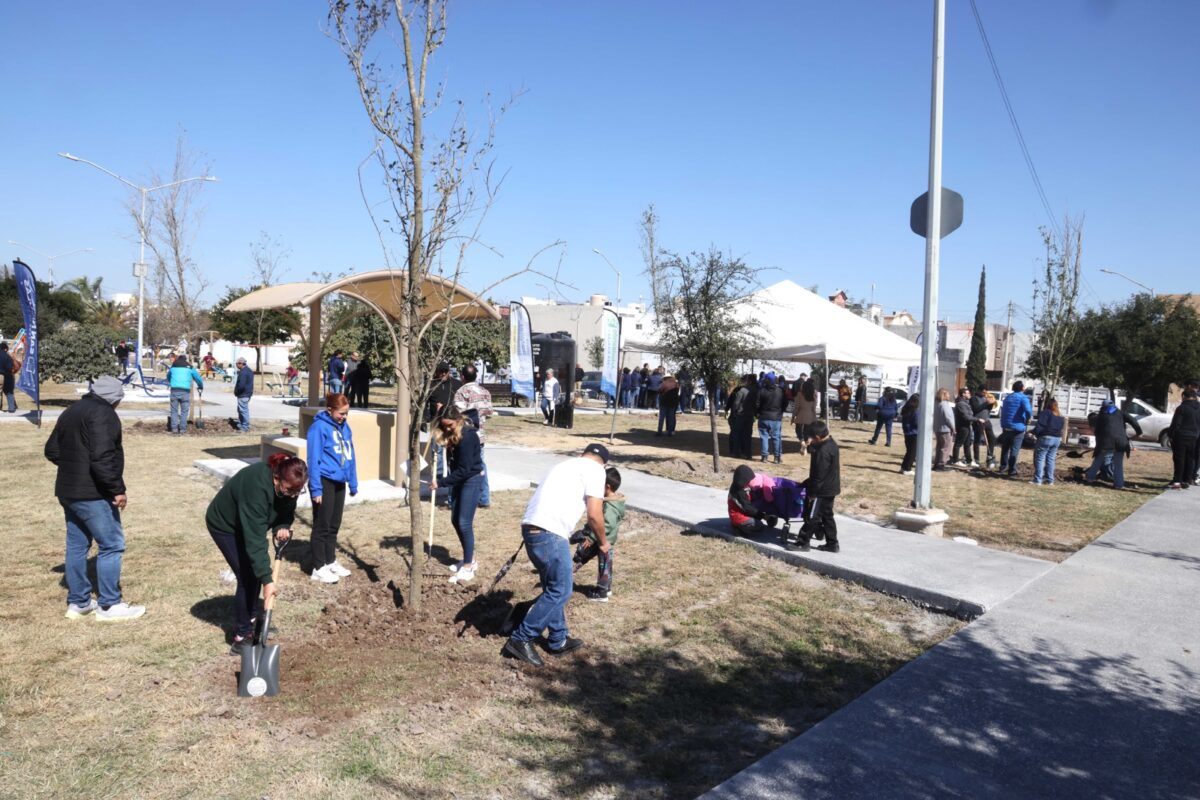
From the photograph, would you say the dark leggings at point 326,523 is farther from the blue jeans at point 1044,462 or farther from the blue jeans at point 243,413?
the blue jeans at point 1044,462

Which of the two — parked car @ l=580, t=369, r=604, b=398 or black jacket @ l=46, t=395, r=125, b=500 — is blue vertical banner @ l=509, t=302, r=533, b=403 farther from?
black jacket @ l=46, t=395, r=125, b=500

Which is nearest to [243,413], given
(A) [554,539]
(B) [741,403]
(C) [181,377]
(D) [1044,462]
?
(C) [181,377]

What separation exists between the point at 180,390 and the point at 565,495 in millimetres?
14077

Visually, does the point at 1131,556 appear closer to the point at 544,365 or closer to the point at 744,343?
the point at 744,343

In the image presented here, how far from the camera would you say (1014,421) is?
49.0 ft

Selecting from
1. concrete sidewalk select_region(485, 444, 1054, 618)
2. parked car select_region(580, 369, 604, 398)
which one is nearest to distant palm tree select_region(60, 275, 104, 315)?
parked car select_region(580, 369, 604, 398)

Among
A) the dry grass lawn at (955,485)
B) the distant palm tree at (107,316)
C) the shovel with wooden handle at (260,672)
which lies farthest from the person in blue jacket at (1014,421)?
the distant palm tree at (107,316)

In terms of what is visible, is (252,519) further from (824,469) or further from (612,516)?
(824,469)

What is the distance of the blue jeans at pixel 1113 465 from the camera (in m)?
13.9

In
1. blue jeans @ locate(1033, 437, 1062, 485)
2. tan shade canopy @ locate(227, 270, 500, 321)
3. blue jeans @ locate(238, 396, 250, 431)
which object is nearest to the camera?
tan shade canopy @ locate(227, 270, 500, 321)

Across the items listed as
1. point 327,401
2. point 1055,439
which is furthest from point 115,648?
point 1055,439

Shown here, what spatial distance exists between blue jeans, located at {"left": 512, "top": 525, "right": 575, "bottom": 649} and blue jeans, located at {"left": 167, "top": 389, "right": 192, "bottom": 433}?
14.0 metres

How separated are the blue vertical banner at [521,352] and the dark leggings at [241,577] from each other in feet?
54.8

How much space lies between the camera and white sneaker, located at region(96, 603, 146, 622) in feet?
19.2
